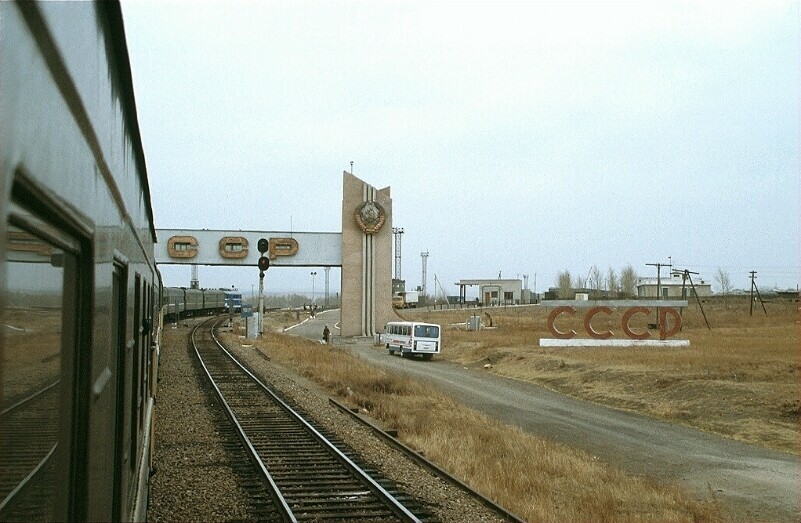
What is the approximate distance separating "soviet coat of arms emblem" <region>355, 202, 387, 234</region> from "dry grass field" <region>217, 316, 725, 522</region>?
27.0 meters

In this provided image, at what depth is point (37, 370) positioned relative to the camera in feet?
5.99

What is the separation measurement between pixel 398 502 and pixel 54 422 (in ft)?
22.8

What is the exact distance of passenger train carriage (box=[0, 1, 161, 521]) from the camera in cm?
145

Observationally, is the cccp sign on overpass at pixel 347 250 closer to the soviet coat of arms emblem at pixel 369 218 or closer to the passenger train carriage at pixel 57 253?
the soviet coat of arms emblem at pixel 369 218

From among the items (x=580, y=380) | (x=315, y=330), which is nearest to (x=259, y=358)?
(x=580, y=380)

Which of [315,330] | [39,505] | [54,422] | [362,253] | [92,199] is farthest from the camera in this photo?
[315,330]

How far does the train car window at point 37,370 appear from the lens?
1.54m

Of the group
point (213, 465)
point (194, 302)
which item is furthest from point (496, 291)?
point (213, 465)

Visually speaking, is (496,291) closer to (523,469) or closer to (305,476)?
(523,469)

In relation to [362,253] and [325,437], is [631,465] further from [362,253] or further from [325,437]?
[362,253]

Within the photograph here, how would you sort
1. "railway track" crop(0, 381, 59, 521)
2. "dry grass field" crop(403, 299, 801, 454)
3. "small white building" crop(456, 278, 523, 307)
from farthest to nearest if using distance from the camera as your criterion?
1. "small white building" crop(456, 278, 523, 307)
2. "dry grass field" crop(403, 299, 801, 454)
3. "railway track" crop(0, 381, 59, 521)

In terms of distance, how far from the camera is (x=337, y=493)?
900cm

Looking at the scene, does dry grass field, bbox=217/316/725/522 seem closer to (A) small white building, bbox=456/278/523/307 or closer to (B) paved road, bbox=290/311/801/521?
(B) paved road, bbox=290/311/801/521

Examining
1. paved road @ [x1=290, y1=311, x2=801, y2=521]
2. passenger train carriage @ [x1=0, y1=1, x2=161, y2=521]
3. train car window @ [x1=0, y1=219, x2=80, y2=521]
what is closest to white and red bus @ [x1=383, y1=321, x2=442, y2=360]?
paved road @ [x1=290, y1=311, x2=801, y2=521]
